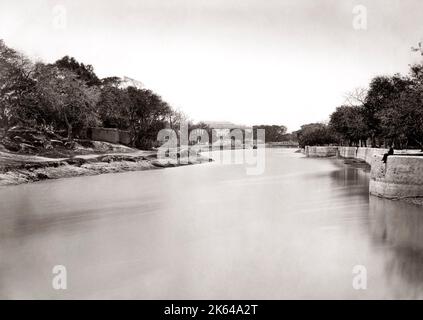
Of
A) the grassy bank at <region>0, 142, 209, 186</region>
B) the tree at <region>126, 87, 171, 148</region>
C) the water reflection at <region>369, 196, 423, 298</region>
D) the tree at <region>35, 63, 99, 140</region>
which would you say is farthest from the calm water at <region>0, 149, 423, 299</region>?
the tree at <region>126, 87, 171, 148</region>

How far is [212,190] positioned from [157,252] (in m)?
16.0

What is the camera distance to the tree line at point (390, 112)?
2614 centimetres

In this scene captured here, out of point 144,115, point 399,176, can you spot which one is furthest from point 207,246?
point 144,115

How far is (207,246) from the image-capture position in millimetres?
12039

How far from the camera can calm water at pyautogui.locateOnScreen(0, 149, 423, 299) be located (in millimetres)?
8453

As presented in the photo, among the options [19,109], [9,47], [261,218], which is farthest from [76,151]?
[261,218]

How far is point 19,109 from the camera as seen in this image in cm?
3316

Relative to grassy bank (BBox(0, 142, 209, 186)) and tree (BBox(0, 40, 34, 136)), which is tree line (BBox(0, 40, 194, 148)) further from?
grassy bank (BBox(0, 142, 209, 186))

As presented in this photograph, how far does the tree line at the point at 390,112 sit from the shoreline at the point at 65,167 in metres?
25.7

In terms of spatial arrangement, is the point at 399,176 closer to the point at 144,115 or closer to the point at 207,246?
the point at 207,246

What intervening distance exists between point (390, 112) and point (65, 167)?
27905mm

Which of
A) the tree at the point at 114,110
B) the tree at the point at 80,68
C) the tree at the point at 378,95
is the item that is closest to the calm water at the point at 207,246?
the tree at the point at 378,95

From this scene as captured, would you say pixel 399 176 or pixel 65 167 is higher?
pixel 399 176
